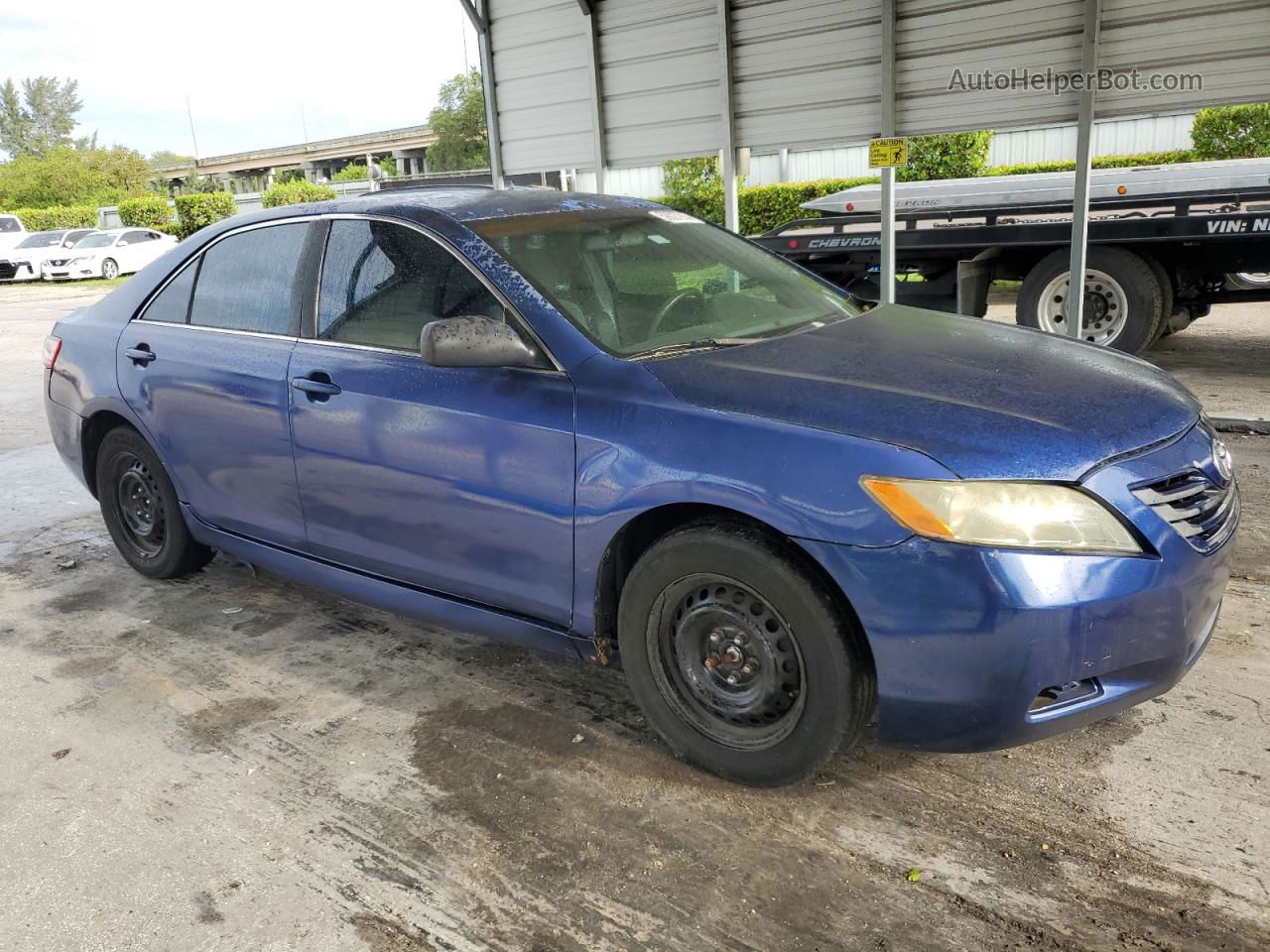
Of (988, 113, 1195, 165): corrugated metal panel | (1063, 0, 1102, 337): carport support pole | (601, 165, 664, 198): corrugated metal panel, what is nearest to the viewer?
(1063, 0, 1102, 337): carport support pole

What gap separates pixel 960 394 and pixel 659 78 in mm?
6760

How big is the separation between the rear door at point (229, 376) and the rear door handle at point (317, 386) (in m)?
0.08

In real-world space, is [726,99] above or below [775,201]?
above

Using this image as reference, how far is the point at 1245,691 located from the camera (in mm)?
3441

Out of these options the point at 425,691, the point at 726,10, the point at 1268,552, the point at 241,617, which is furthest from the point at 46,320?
the point at 1268,552

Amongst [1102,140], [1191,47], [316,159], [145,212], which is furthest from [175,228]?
[316,159]

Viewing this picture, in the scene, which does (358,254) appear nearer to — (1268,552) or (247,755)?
(247,755)

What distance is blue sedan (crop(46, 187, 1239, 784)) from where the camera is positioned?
255 cm

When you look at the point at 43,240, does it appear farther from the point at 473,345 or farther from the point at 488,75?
the point at 473,345

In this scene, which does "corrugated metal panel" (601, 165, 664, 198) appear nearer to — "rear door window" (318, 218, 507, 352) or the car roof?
the car roof

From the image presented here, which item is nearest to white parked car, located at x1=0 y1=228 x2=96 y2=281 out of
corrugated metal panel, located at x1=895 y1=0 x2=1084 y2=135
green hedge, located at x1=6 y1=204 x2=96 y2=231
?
green hedge, located at x1=6 y1=204 x2=96 y2=231

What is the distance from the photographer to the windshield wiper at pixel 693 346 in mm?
3197

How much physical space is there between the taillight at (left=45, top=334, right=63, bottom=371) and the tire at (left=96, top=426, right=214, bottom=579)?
1.62 ft

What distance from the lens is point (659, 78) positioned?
8.84 metres
